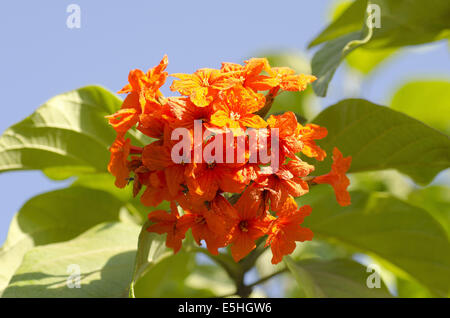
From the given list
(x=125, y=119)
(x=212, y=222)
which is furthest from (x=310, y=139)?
(x=125, y=119)

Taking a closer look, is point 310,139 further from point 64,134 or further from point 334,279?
point 64,134

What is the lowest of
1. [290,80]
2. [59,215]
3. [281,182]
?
[59,215]

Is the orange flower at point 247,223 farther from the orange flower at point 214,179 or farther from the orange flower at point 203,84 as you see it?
the orange flower at point 203,84

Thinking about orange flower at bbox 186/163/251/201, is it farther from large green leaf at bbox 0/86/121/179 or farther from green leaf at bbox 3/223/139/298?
large green leaf at bbox 0/86/121/179

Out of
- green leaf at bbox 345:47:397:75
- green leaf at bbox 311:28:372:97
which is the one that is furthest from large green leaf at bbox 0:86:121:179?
green leaf at bbox 345:47:397:75

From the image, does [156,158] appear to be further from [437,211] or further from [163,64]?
[437,211]

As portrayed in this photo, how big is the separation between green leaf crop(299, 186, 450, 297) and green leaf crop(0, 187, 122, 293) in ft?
2.47

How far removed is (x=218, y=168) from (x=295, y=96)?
1.64 m

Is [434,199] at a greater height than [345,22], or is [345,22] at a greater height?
[345,22]

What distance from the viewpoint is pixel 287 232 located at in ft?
3.93

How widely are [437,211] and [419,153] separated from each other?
4.11ft

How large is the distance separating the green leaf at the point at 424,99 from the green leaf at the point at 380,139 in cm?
98

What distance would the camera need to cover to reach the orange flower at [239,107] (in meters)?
1.11

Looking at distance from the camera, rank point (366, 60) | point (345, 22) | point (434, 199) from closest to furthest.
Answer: point (345, 22), point (434, 199), point (366, 60)
